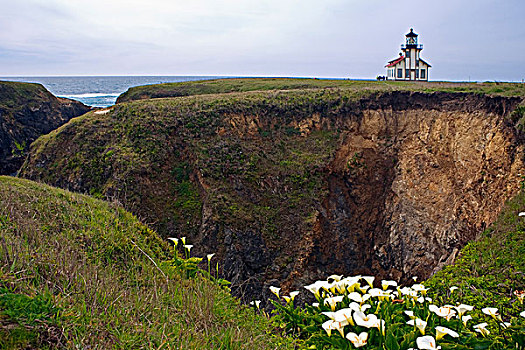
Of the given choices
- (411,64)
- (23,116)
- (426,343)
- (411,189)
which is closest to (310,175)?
(411,189)

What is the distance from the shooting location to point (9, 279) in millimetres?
3377

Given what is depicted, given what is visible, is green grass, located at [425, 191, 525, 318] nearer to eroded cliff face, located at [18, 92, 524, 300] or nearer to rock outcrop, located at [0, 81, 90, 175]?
eroded cliff face, located at [18, 92, 524, 300]

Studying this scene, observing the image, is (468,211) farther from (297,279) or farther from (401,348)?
(401,348)

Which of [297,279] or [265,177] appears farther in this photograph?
[265,177]

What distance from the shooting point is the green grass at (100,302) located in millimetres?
3045

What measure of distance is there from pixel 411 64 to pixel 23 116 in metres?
38.2

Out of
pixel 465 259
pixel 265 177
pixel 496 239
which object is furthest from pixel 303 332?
pixel 265 177

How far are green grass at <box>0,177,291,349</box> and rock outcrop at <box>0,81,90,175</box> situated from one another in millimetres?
29354

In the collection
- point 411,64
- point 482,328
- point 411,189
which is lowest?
point 411,189

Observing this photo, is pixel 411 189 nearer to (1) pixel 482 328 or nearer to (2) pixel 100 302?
(1) pixel 482 328

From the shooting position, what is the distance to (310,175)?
60.4ft

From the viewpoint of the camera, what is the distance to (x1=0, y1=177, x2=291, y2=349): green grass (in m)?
3.04

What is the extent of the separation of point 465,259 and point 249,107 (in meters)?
15.0


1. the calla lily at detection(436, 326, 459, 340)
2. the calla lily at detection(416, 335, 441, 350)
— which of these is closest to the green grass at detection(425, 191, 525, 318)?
the calla lily at detection(436, 326, 459, 340)
